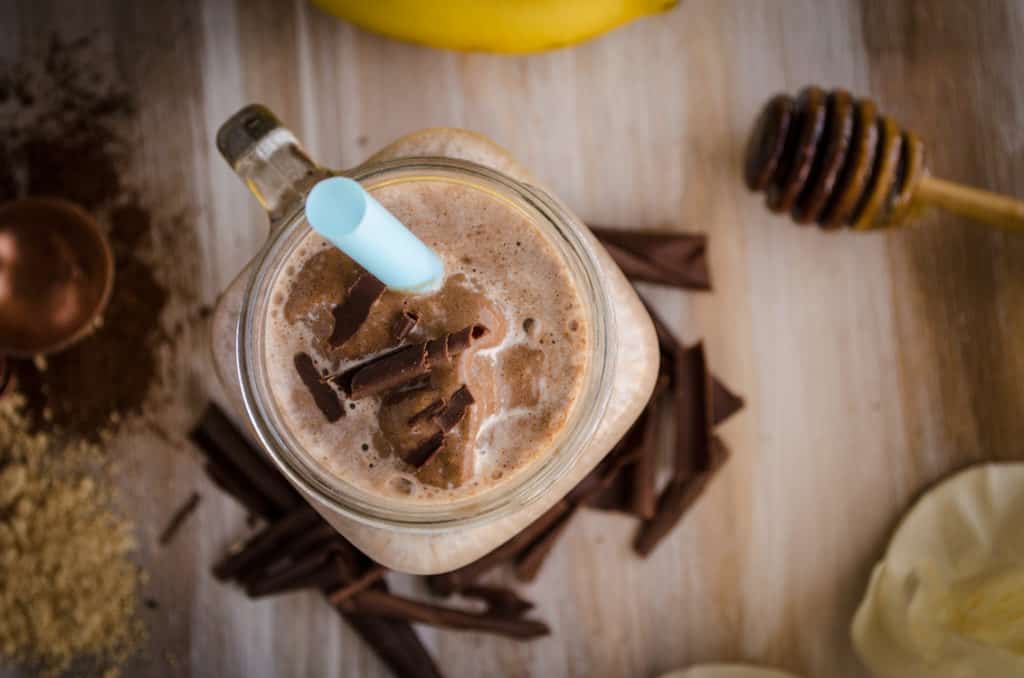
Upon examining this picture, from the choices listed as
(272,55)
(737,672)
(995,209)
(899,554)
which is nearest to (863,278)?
(995,209)

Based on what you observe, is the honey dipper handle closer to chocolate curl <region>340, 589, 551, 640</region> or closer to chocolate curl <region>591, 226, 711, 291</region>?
→ chocolate curl <region>591, 226, 711, 291</region>

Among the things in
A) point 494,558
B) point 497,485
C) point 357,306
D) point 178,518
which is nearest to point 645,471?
point 494,558

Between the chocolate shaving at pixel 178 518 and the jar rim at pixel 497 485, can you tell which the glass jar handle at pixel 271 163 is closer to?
the jar rim at pixel 497 485

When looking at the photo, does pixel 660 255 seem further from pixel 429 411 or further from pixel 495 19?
pixel 429 411

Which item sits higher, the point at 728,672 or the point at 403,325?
the point at 403,325

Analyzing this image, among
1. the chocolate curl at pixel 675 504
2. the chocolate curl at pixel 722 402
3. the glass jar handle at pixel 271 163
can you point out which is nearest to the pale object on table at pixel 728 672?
the chocolate curl at pixel 675 504

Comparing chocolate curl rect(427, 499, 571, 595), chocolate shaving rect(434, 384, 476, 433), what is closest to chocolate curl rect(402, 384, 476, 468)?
chocolate shaving rect(434, 384, 476, 433)
